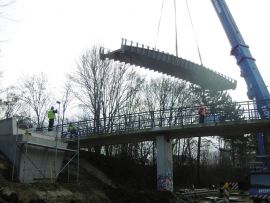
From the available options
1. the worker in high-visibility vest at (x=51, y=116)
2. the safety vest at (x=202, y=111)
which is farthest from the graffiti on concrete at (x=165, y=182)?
the worker in high-visibility vest at (x=51, y=116)

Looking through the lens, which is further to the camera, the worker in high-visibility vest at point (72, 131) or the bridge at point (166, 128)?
the worker in high-visibility vest at point (72, 131)

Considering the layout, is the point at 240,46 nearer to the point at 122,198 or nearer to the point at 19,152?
Result: the point at 122,198

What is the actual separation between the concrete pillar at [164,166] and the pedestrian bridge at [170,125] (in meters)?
0.61

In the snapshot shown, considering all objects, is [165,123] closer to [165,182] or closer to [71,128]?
[165,182]

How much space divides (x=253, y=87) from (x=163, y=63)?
6134 millimetres

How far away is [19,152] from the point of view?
18.9m

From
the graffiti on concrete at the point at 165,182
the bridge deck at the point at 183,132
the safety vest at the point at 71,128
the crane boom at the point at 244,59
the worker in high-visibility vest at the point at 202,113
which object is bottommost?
the graffiti on concrete at the point at 165,182

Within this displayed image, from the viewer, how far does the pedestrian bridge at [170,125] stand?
21922 mm

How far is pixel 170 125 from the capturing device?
77.8 feet

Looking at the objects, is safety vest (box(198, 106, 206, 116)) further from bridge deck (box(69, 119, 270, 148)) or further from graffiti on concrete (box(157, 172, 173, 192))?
graffiti on concrete (box(157, 172, 173, 192))

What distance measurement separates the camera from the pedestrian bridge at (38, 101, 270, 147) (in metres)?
21.9

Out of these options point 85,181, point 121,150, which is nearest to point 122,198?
point 85,181

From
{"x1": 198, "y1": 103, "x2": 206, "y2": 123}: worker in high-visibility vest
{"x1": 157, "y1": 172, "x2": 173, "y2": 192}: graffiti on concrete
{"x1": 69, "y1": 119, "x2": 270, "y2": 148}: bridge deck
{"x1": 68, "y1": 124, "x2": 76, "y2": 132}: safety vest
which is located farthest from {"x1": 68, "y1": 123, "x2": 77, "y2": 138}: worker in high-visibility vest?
{"x1": 198, "y1": 103, "x2": 206, "y2": 123}: worker in high-visibility vest

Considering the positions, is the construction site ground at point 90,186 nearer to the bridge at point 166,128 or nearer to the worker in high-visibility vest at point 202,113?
the bridge at point 166,128
